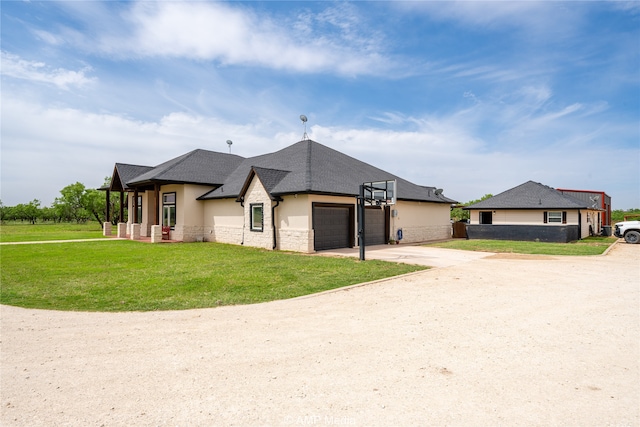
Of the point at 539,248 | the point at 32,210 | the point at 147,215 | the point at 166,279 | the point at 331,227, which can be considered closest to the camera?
the point at 166,279

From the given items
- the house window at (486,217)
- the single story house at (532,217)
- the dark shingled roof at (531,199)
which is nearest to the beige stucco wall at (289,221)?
the single story house at (532,217)

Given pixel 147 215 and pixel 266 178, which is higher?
pixel 266 178

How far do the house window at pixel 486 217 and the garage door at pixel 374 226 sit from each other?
43.4 feet

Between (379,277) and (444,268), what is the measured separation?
3.33m

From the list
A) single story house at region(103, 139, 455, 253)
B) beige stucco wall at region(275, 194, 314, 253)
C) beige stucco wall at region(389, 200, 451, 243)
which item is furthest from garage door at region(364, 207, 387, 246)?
beige stucco wall at region(275, 194, 314, 253)

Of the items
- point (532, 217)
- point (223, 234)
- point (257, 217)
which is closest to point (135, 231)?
point (223, 234)

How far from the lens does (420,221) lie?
2578cm

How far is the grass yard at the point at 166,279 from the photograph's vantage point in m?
8.01

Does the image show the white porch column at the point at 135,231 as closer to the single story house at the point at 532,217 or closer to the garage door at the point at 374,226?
the garage door at the point at 374,226

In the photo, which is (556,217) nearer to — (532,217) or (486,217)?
(532,217)

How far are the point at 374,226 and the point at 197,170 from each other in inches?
538

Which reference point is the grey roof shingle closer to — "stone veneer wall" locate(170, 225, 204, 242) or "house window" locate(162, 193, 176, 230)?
"house window" locate(162, 193, 176, 230)

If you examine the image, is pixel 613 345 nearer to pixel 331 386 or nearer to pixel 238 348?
pixel 331 386

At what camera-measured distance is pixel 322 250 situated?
61.1ft
